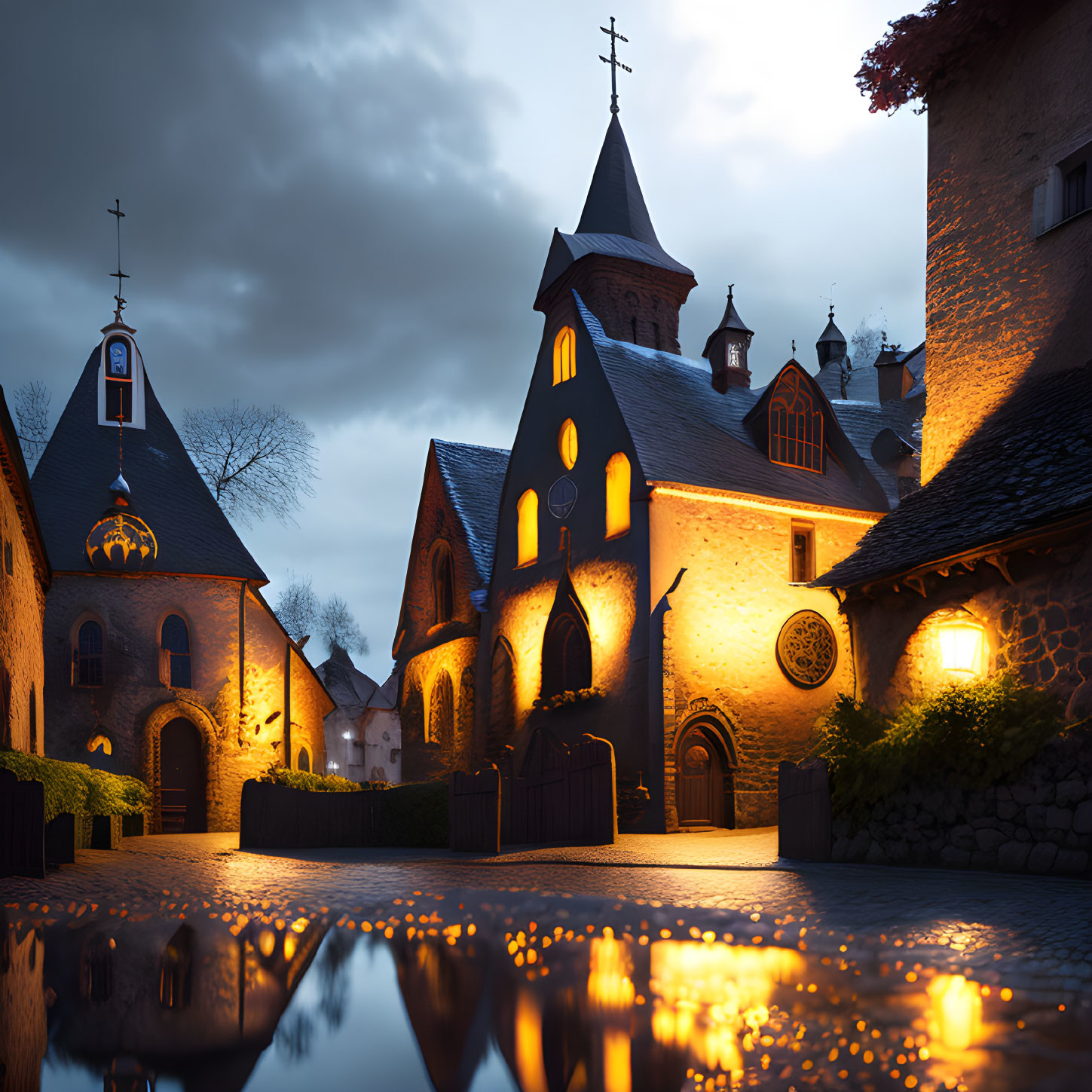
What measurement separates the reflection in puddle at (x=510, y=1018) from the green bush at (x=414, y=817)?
9964 millimetres

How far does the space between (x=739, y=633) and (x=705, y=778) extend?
280 cm

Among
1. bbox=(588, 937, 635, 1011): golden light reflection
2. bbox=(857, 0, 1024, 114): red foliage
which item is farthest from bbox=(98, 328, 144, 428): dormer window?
bbox=(588, 937, 635, 1011): golden light reflection

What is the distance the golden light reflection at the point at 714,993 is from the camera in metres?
3.66

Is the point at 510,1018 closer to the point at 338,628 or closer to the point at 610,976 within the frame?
the point at 610,976

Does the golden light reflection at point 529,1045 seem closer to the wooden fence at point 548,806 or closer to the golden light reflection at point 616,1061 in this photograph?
the golden light reflection at point 616,1061

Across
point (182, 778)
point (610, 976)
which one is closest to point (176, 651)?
point (182, 778)

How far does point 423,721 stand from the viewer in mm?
27047

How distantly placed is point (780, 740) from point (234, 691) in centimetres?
1314

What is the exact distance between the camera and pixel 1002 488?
1192cm

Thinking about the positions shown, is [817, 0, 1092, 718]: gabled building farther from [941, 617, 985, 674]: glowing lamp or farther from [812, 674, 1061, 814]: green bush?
[812, 674, 1061, 814]: green bush

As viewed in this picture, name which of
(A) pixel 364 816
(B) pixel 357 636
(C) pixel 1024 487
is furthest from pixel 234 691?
(B) pixel 357 636

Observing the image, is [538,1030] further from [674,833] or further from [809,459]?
[809,459]

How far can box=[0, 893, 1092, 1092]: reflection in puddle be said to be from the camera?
327 centimetres

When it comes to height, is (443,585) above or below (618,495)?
below
